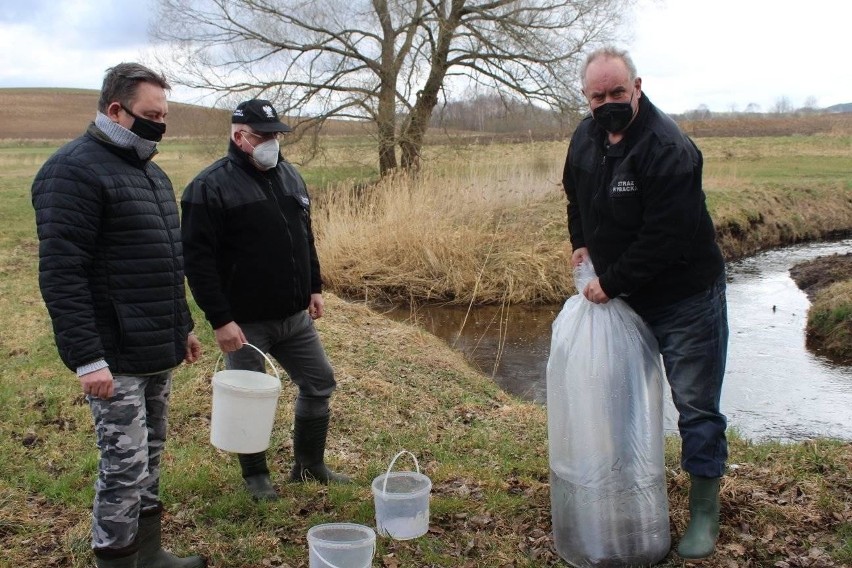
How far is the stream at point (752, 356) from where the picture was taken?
6254mm

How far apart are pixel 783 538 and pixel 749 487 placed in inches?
16.6

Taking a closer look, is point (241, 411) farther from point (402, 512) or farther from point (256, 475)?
point (402, 512)

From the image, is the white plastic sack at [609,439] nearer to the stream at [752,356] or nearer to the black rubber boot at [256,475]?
the black rubber boot at [256,475]

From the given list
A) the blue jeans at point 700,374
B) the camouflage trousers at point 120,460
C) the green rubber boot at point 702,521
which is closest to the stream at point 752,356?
the green rubber boot at point 702,521

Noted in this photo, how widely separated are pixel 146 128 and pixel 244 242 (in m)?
0.83

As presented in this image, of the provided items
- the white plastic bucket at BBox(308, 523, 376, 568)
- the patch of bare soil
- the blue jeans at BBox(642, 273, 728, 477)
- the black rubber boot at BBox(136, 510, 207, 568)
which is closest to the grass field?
the black rubber boot at BBox(136, 510, 207, 568)

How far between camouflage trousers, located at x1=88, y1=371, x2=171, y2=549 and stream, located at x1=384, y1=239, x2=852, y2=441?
4.14 m

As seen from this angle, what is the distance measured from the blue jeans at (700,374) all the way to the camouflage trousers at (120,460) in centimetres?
207

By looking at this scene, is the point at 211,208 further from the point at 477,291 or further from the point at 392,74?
the point at 392,74

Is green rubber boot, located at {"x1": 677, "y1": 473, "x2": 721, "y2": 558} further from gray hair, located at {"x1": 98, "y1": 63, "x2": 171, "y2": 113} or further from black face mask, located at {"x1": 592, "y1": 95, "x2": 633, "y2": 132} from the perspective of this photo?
gray hair, located at {"x1": 98, "y1": 63, "x2": 171, "y2": 113}

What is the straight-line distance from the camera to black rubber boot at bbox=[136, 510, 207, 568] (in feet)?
10.2

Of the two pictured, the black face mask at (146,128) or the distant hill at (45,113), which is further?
the distant hill at (45,113)

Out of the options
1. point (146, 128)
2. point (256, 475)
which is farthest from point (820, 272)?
point (146, 128)

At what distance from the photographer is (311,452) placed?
4012 millimetres
